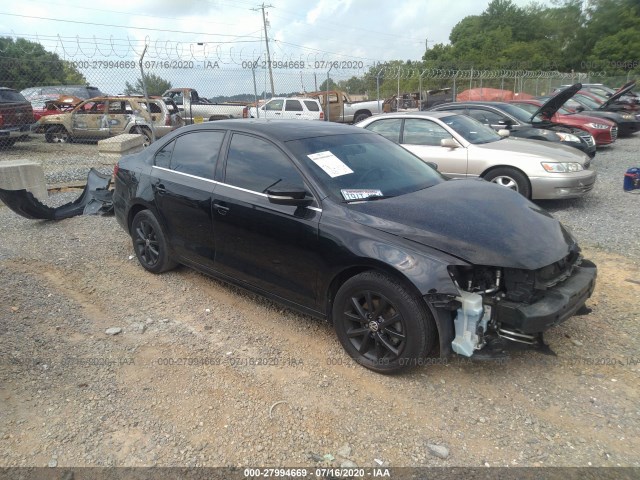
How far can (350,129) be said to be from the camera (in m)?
4.16

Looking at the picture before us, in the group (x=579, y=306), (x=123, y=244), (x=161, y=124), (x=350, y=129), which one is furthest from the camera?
(x=161, y=124)

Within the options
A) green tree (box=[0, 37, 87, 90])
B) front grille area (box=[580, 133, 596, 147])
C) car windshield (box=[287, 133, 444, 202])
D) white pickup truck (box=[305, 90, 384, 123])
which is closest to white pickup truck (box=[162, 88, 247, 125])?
white pickup truck (box=[305, 90, 384, 123])

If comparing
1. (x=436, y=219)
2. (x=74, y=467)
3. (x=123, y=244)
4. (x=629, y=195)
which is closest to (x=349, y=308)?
(x=436, y=219)

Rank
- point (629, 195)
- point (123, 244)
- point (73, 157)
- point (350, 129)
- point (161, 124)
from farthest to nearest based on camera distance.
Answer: point (161, 124) → point (73, 157) → point (629, 195) → point (123, 244) → point (350, 129)

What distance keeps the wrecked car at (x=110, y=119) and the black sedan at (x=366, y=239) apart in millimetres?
10901

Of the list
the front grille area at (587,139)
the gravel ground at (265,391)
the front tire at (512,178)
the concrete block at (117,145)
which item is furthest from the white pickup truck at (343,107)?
the gravel ground at (265,391)

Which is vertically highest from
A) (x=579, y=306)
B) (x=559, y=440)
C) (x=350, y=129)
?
(x=350, y=129)

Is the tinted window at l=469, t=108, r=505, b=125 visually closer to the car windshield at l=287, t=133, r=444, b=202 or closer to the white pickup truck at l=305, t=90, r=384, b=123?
the car windshield at l=287, t=133, r=444, b=202

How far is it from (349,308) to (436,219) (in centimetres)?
83

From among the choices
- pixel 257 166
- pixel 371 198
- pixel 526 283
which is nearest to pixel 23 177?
pixel 257 166

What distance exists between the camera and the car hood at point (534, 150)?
6547mm

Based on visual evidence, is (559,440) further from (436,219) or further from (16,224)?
(16,224)

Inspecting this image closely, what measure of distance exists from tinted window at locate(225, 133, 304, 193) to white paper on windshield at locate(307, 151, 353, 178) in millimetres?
187

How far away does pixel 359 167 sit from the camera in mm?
3592
